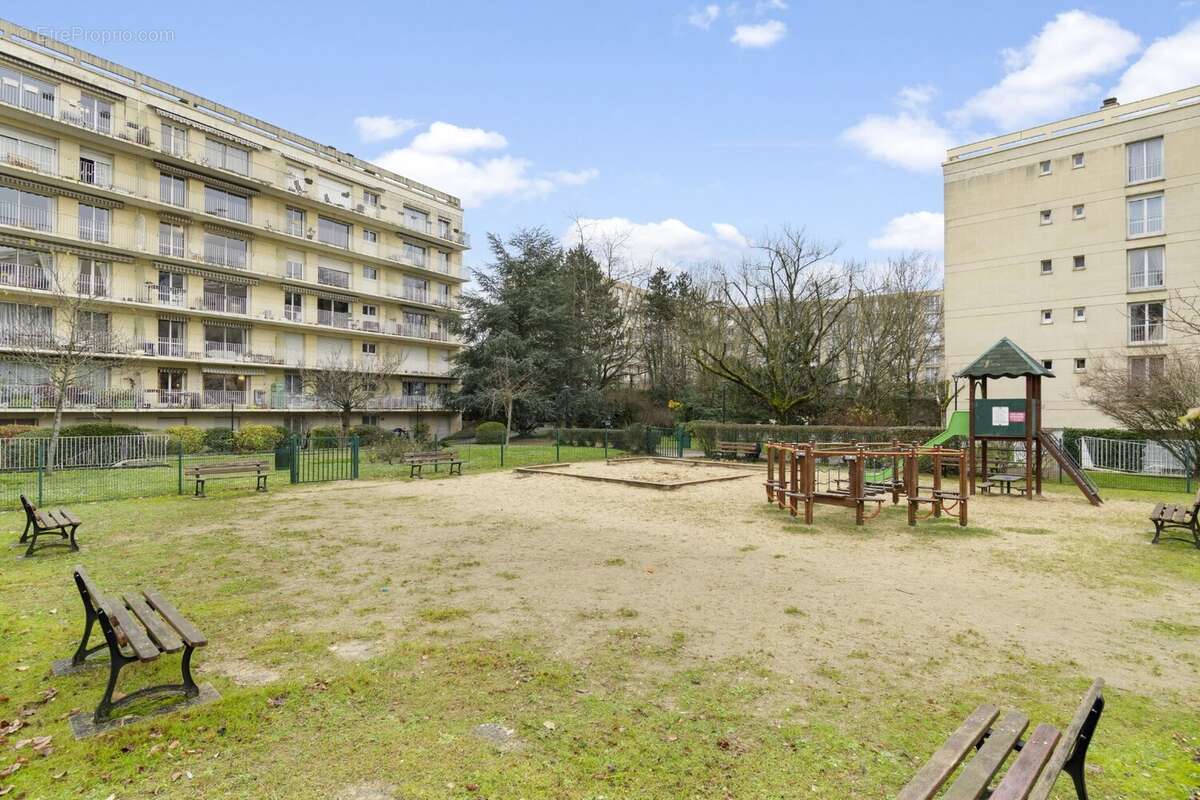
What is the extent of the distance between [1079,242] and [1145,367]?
7.31 m

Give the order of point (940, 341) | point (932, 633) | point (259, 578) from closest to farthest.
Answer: point (932, 633)
point (259, 578)
point (940, 341)

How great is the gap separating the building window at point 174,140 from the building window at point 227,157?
1.07 meters

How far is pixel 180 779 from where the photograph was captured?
350 centimetres

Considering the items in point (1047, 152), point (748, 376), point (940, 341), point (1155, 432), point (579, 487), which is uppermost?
point (1047, 152)

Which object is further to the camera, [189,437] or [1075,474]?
[189,437]

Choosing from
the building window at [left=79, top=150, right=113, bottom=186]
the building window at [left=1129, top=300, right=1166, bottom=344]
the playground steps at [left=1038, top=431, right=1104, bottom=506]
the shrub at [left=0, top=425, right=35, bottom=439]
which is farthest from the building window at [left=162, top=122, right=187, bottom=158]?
the building window at [left=1129, top=300, right=1166, bottom=344]

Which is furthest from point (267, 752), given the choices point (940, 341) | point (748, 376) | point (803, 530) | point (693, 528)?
point (940, 341)

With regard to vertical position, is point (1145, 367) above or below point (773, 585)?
above

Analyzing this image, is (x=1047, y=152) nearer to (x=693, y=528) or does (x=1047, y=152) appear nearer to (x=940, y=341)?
(x=940, y=341)

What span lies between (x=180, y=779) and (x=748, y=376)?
34401 millimetres

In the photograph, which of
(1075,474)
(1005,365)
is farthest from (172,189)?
(1075,474)

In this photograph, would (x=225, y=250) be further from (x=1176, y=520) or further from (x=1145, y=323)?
(x=1145, y=323)

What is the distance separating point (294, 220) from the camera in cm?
3934

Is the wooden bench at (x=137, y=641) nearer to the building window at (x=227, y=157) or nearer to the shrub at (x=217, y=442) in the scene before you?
the shrub at (x=217, y=442)
